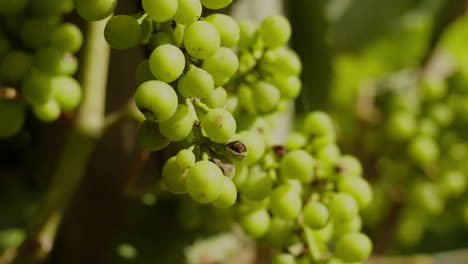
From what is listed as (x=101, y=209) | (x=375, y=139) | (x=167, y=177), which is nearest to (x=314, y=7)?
(x=375, y=139)

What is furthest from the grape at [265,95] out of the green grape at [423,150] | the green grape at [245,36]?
the green grape at [423,150]

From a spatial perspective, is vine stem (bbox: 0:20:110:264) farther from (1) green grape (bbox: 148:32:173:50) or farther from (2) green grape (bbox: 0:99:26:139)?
(1) green grape (bbox: 148:32:173:50)

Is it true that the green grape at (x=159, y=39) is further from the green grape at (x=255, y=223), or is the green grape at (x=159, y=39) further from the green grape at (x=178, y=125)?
the green grape at (x=255, y=223)

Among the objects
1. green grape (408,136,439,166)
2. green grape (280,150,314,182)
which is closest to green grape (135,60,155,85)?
green grape (280,150,314,182)

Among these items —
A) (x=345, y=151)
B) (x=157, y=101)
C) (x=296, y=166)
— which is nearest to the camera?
(x=157, y=101)

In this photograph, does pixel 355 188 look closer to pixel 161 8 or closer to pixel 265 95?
pixel 265 95

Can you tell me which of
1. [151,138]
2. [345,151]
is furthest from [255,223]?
[345,151]
